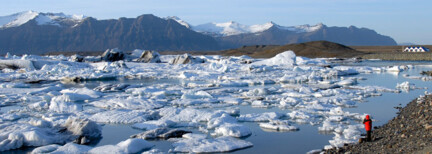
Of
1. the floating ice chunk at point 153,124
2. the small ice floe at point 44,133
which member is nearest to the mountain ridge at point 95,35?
the floating ice chunk at point 153,124

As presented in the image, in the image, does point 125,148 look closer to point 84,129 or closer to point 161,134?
point 161,134

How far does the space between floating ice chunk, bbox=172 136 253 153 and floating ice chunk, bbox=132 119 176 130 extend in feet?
4.47

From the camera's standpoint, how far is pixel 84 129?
7387mm

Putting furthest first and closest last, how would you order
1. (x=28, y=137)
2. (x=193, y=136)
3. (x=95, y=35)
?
1. (x=95, y=35)
2. (x=193, y=136)
3. (x=28, y=137)

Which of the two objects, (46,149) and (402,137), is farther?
(46,149)

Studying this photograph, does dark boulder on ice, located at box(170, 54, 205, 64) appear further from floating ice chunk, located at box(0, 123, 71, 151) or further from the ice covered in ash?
floating ice chunk, located at box(0, 123, 71, 151)

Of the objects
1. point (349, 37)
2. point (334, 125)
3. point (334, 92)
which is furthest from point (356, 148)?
point (349, 37)

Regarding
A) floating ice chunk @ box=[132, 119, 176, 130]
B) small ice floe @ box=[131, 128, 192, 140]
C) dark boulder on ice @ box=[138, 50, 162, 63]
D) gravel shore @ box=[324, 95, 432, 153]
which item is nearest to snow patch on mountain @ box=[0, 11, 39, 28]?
dark boulder on ice @ box=[138, 50, 162, 63]

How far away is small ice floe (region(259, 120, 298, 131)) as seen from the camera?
784cm

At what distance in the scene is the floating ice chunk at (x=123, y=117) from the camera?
8.91m

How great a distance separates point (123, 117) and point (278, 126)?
3.35 metres

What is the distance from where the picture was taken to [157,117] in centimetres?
925

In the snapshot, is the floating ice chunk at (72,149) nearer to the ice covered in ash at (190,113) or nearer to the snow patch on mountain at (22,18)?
the ice covered in ash at (190,113)

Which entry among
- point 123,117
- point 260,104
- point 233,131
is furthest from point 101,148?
point 260,104
